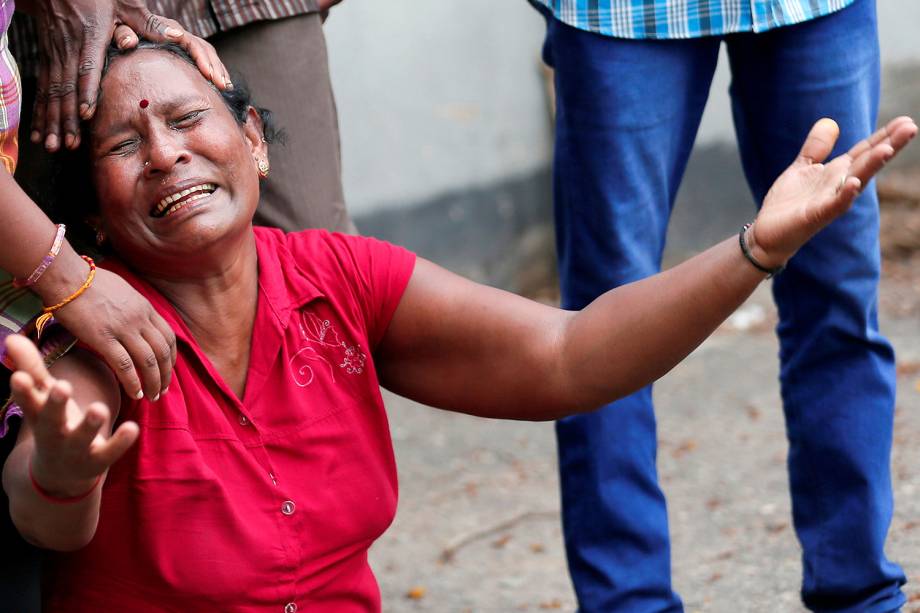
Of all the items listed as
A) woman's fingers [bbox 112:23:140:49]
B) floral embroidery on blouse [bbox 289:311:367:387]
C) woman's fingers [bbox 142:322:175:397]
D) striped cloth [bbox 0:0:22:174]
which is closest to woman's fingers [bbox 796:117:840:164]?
floral embroidery on blouse [bbox 289:311:367:387]

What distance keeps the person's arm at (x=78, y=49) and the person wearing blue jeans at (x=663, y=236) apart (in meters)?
0.84

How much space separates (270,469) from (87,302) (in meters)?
0.43

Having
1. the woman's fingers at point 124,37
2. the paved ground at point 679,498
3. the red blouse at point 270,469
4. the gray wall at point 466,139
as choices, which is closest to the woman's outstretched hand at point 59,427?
the red blouse at point 270,469

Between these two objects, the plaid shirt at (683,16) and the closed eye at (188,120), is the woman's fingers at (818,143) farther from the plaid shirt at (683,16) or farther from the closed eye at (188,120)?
the closed eye at (188,120)

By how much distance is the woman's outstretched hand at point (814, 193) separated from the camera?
1927mm

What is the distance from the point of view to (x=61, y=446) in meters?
1.78

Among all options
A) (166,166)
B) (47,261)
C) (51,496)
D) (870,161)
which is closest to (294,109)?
(166,166)

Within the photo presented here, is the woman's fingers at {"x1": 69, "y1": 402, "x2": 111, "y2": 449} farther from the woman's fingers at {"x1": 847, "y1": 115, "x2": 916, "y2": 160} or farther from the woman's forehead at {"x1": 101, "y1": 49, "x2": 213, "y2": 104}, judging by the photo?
the woman's fingers at {"x1": 847, "y1": 115, "x2": 916, "y2": 160}

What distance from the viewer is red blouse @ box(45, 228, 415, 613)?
214 centimetres

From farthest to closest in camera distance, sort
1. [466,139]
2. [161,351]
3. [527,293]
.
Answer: [527,293], [466,139], [161,351]

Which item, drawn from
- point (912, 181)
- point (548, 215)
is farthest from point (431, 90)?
point (912, 181)

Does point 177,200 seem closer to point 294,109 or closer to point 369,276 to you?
point 369,276

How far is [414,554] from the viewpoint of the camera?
3955 millimetres

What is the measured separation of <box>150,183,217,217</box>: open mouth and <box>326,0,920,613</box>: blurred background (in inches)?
69.3
